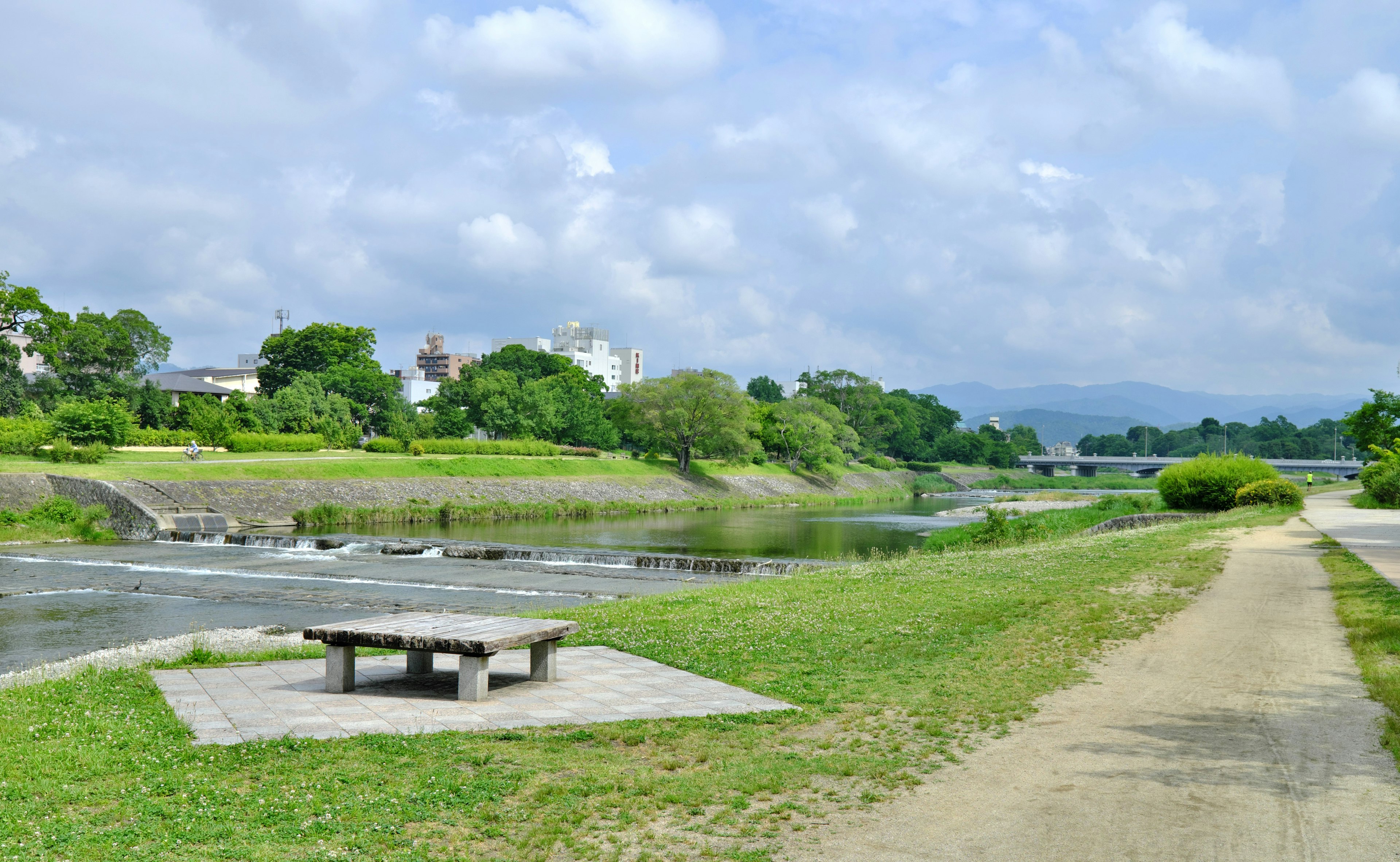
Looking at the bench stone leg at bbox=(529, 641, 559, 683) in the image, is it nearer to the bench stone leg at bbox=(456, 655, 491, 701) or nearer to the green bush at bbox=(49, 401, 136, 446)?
the bench stone leg at bbox=(456, 655, 491, 701)

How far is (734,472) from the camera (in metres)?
75.2

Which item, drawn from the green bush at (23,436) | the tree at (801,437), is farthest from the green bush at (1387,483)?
the green bush at (23,436)

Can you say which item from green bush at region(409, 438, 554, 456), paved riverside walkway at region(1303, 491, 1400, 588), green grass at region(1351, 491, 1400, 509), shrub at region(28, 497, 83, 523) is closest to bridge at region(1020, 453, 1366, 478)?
green grass at region(1351, 491, 1400, 509)

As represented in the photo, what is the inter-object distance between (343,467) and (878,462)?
70.2 metres

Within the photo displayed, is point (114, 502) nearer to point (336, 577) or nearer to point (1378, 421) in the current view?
point (336, 577)

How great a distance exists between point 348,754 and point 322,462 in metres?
44.0

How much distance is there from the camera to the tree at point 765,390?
14538 cm

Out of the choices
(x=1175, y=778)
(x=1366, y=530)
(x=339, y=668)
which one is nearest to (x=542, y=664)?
(x=339, y=668)

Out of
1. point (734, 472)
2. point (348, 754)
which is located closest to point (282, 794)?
point (348, 754)

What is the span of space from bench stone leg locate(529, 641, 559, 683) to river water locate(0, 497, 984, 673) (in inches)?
374

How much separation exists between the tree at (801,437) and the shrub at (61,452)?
186 feet

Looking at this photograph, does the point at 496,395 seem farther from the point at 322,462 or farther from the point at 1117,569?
the point at 1117,569

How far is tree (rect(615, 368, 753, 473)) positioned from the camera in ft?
236

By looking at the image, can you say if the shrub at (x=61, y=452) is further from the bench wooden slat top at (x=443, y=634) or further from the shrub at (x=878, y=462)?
the shrub at (x=878, y=462)
